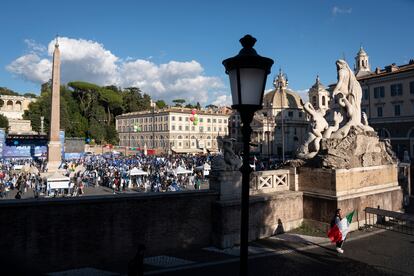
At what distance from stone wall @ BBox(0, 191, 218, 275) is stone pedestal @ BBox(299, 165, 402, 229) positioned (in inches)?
133

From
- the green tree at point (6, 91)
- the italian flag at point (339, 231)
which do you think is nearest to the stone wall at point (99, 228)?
the italian flag at point (339, 231)

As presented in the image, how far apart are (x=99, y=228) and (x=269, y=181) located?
547cm

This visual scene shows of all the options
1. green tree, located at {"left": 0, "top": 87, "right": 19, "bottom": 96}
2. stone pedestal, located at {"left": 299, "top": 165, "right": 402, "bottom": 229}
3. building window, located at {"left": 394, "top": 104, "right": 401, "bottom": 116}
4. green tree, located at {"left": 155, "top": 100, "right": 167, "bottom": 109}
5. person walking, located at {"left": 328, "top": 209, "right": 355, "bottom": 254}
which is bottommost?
person walking, located at {"left": 328, "top": 209, "right": 355, "bottom": 254}

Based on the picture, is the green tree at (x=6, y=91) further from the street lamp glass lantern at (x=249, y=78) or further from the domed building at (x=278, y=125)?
the street lamp glass lantern at (x=249, y=78)

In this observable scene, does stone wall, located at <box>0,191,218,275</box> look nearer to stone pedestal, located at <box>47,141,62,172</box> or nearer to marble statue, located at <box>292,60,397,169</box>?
marble statue, located at <box>292,60,397,169</box>

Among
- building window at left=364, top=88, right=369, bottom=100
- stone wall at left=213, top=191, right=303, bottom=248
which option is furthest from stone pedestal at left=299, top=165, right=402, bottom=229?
building window at left=364, top=88, right=369, bottom=100

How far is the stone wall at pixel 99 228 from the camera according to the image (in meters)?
7.24

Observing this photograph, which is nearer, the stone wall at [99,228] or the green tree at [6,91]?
the stone wall at [99,228]

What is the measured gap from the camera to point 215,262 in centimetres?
816

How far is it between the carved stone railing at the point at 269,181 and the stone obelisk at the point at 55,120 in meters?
27.6

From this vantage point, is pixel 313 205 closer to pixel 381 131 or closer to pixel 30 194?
pixel 30 194

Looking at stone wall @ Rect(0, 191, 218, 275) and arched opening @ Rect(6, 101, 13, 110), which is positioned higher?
arched opening @ Rect(6, 101, 13, 110)

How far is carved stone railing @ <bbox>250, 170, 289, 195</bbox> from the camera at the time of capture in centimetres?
A: 1058

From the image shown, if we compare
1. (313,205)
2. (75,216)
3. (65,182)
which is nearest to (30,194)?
(65,182)
